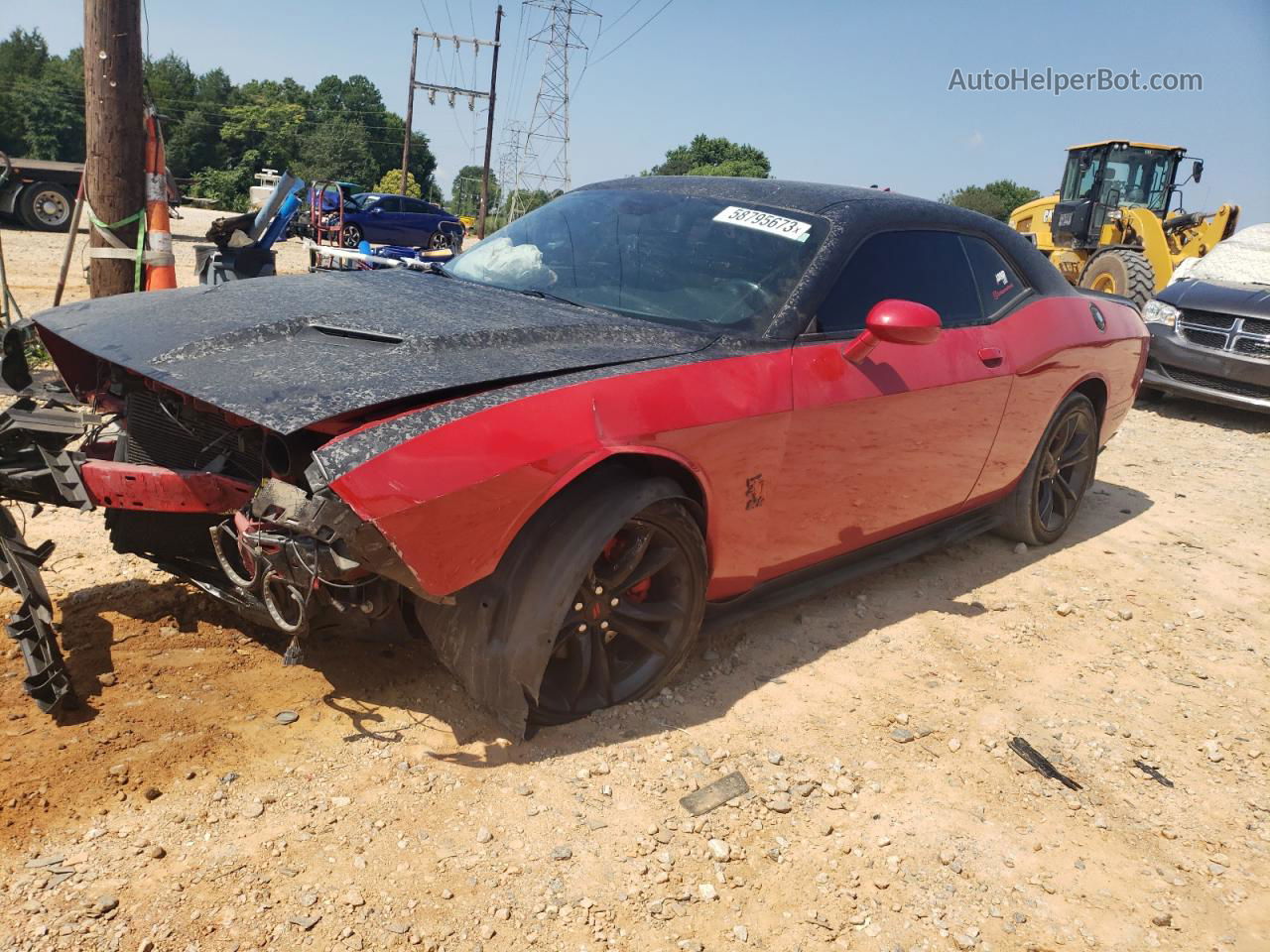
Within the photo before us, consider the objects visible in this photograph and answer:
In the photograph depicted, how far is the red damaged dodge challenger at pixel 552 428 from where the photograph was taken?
2203mm

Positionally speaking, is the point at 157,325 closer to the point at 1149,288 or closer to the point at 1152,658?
the point at 1152,658

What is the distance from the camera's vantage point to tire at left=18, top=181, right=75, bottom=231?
17.4m

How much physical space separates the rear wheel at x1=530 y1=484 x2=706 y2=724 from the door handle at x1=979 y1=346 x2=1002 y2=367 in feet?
5.65

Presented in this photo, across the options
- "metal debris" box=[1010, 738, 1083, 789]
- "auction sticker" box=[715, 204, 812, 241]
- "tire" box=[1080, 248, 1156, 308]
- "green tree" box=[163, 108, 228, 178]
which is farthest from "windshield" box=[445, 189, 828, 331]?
"green tree" box=[163, 108, 228, 178]

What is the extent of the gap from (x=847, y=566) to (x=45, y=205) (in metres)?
19.5

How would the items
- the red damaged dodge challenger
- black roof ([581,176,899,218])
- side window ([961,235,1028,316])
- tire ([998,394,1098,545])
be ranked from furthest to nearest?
1. tire ([998,394,1098,545])
2. side window ([961,235,1028,316])
3. black roof ([581,176,899,218])
4. the red damaged dodge challenger

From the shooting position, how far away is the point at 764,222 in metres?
3.34

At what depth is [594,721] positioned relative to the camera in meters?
2.79

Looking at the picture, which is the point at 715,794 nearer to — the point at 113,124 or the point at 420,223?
the point at 113,124

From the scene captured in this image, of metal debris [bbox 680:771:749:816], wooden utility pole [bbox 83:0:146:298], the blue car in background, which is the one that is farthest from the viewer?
the blue car in background

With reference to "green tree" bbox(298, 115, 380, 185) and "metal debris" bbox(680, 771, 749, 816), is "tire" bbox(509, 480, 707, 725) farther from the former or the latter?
"green tree" bbox(298, 115, 380, 185)

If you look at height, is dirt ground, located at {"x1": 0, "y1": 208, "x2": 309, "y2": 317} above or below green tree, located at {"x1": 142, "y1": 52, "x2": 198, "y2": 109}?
below

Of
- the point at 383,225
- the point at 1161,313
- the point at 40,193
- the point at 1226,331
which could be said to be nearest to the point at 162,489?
the point at 1226,331

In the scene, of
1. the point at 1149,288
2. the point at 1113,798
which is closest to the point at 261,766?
the point at 1113,798
